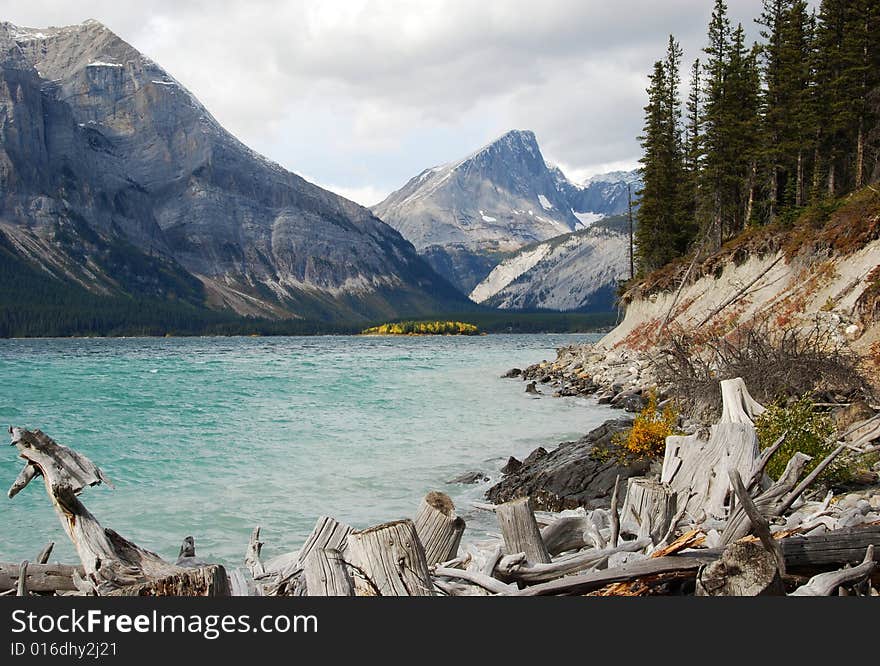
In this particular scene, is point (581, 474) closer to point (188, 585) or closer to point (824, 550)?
point (824, 550)

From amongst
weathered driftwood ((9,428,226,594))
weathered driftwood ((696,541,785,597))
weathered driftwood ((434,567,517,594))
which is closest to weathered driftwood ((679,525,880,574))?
weathered driftwood ((696,541,785,597))

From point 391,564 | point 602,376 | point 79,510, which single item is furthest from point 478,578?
point 602,376

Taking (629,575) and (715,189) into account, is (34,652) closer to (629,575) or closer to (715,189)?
(629,575)

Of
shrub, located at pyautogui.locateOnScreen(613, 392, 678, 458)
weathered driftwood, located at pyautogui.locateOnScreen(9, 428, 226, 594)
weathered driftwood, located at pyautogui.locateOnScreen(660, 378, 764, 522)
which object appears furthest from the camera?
shrub, located at pyautogui.locateOnScreen(613, 392, 678, 458)

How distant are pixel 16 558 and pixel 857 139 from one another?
1741 inches

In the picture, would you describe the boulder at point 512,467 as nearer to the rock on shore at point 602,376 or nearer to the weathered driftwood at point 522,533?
the rock on shore at point 602,376

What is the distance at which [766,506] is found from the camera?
702cm

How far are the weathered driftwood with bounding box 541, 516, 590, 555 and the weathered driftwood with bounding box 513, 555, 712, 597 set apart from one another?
1457 mm

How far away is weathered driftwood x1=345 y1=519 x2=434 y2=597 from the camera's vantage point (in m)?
4.96

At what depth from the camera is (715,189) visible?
47938mm

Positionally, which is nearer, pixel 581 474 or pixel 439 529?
pixel 439 529

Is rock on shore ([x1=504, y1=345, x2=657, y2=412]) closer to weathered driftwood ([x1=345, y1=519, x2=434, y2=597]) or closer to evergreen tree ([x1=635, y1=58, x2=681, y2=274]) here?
evergreen tree ([x1=635, y1=58, x2=681, y2=274])

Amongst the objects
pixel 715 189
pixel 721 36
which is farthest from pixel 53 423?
pixel 721 36

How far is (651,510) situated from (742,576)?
6.54 feet
